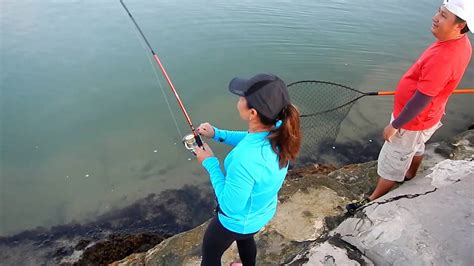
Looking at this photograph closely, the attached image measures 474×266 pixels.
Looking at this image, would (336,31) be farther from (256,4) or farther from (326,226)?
(326,226)

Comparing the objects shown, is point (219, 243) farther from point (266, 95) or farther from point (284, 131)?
point (266, 95)

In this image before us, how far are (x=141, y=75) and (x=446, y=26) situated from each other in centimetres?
629

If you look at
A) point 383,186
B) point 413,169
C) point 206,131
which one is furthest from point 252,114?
point 413,169

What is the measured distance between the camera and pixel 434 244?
2.34m

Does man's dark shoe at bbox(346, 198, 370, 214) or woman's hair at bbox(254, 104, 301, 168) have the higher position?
woman's hair at bbox(254, 104, 301, 168)

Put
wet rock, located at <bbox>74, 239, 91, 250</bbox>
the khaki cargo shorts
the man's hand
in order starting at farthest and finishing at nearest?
wet rock, located at <bbox>74, 239, 91, 250</bbox>, the khaki cargo shorts, the man's hand

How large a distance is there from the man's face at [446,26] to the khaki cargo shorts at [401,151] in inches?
33.0

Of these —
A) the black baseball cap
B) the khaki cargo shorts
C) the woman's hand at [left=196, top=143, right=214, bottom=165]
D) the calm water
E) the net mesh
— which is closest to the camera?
the black baseball cap

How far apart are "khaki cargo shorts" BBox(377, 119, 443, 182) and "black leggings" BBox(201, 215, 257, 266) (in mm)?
1502

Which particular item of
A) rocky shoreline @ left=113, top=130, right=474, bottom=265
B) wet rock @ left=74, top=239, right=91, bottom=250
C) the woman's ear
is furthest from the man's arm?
wet rock @ left=74, top=239, right=91, bottom=250

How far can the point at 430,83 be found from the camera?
2.45m

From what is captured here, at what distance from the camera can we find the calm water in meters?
5.82

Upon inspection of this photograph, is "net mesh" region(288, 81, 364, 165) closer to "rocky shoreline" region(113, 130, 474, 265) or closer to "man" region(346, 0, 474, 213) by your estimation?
"rocky shoreline" region(113, 130, 474, 265)

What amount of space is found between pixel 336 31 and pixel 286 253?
7436 mm
